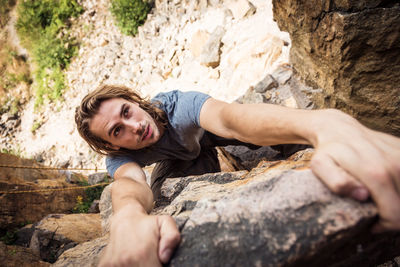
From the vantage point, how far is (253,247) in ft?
2.39

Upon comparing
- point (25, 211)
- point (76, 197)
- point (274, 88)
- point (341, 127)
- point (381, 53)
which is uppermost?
point (381, 53)

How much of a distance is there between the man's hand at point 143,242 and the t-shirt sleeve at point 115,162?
1.13 m

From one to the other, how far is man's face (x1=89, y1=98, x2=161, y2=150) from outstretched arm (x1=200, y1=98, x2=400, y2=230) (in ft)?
3.80

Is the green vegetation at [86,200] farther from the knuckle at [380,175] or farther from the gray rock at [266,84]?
the knuckle at [380,175]

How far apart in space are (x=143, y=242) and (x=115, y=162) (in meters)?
1.35

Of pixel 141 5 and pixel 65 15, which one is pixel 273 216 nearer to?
pixel 141 5

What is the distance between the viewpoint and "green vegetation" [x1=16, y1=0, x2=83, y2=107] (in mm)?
8609

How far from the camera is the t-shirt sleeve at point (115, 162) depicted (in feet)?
6.59

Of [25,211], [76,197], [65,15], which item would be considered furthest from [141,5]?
[25,211]

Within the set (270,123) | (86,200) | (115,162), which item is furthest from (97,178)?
(270,123)

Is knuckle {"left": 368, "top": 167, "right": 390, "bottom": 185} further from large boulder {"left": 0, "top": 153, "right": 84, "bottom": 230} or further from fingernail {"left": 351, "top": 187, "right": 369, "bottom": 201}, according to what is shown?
large boulder {"left": 0, "top": 153, "right": 84, "bottom": 230}

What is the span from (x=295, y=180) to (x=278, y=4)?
2.29 m

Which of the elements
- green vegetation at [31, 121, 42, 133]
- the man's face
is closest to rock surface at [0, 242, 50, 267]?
the man's face

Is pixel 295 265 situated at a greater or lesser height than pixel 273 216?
lesser
